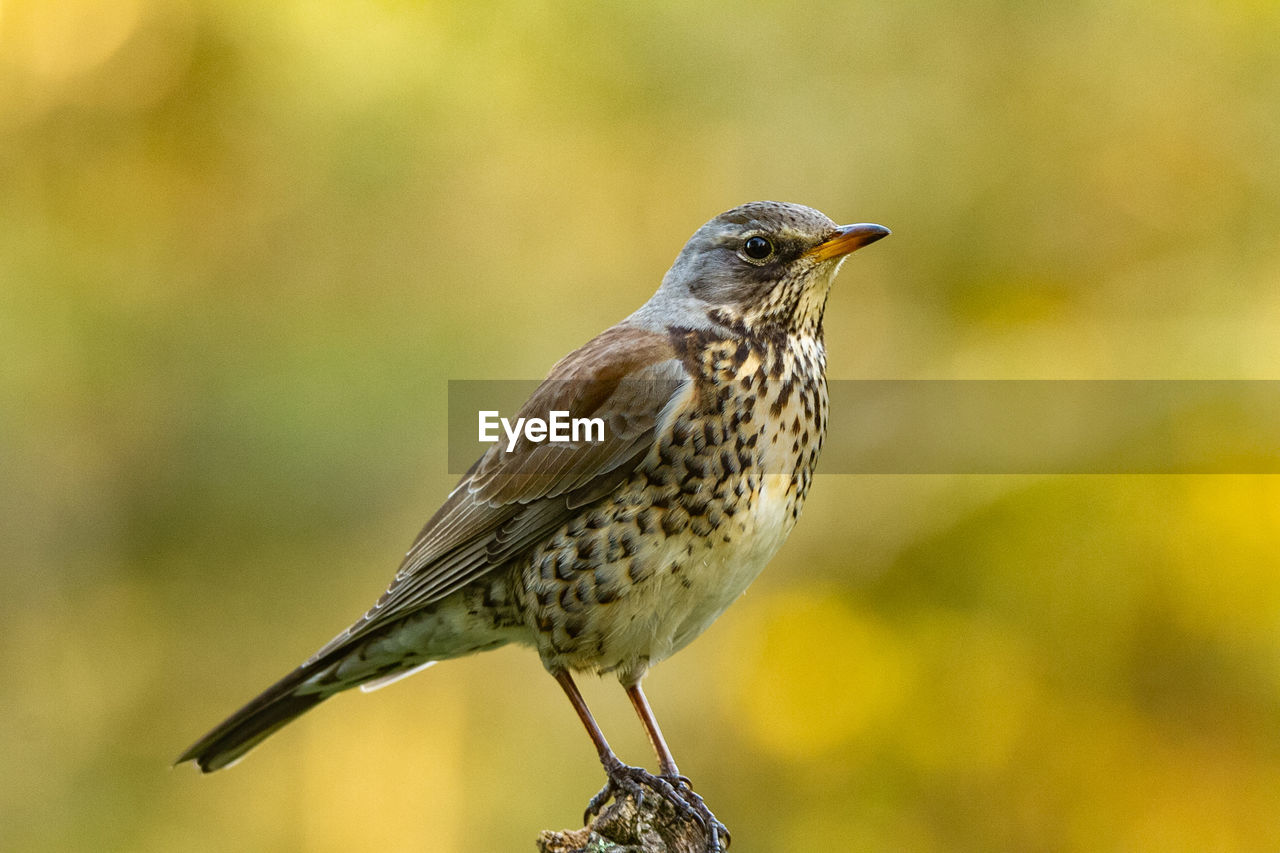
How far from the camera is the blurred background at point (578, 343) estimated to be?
5.43 meters

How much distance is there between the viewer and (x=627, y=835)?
3.05 metres

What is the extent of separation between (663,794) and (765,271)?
1.38 metres

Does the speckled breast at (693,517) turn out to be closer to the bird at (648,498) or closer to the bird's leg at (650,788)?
the bird at (648,498)

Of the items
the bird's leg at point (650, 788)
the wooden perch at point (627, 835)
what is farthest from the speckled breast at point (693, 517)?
the wooden perch at point (627, 835)

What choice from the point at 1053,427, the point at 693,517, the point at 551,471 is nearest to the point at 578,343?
the point at 1053,427

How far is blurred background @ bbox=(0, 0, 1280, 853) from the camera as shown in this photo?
17.8 ft

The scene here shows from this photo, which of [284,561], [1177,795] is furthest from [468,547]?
[1177,795]

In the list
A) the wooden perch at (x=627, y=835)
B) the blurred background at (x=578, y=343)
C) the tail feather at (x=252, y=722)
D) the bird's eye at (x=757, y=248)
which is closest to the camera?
the wooden perch at (x=627, y=835)

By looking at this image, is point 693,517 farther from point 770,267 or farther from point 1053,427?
point 1053,427

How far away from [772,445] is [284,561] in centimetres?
362

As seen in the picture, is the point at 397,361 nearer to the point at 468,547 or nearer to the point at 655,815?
the point at 468,547

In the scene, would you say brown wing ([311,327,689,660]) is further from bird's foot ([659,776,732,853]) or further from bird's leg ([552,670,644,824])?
bird's foot ([659,776,732,853])

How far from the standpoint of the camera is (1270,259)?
237 inches

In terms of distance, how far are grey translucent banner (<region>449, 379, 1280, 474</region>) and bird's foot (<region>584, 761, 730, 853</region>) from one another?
2.46 metres
